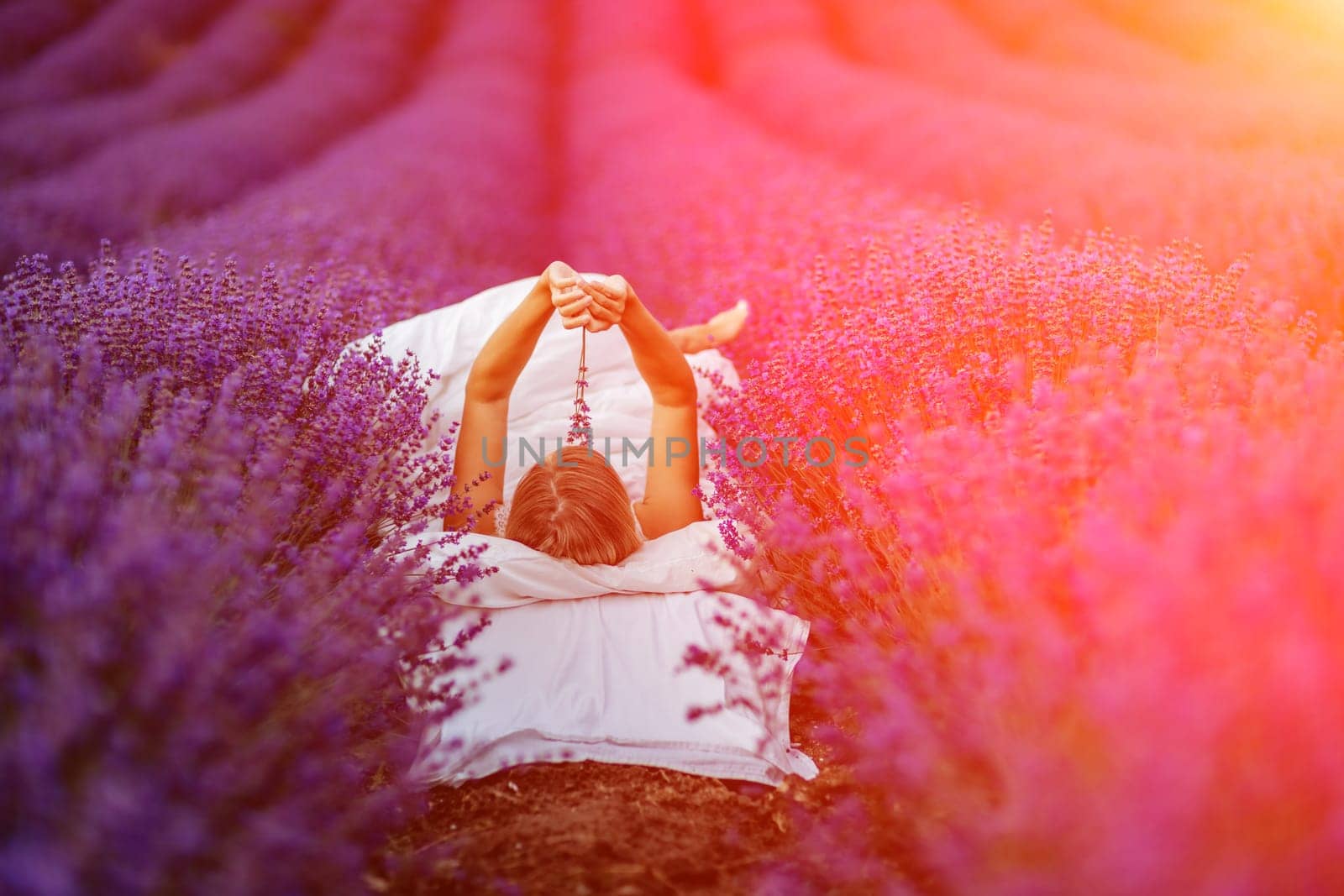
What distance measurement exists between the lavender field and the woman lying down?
2.6 inches

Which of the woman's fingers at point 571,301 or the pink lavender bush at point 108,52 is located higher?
the pink lavender bush at point 108,52

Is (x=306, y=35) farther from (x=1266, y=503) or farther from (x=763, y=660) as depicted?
(x=1266, y=503)

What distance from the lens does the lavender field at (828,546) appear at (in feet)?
2.31

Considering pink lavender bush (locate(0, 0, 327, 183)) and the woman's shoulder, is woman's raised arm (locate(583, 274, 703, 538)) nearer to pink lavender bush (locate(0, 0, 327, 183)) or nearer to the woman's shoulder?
the woman's shoulder

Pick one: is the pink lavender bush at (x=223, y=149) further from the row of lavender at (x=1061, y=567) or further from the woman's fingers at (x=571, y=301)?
the row of lavender at (x=1061, y=567)

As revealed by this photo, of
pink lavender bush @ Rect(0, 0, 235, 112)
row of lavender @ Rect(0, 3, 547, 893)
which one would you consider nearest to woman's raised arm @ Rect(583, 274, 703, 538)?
row of lavender @ Rect(0, 3, 547, 893)

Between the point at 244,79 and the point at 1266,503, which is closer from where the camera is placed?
the point at 1266,503

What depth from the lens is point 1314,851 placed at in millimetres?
668

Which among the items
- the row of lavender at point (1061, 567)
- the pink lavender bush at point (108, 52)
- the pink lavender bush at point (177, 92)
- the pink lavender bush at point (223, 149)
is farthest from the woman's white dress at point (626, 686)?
the pink lavender bush at point (108, 52)

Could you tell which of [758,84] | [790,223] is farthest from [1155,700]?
[758,84]

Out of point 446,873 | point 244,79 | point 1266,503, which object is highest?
point 244,79

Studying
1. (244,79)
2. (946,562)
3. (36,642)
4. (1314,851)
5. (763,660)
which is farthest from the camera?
(244,79)

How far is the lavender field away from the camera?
703 millimetres

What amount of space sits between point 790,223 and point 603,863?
2.86 metres
